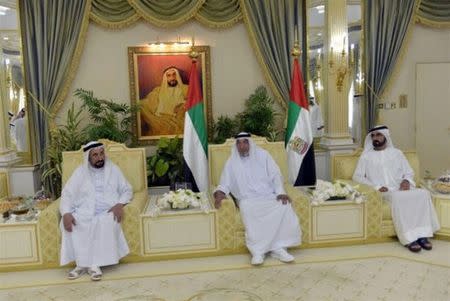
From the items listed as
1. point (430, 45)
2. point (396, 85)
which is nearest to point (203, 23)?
point (396, 85)

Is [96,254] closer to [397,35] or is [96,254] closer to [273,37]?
[273,37]

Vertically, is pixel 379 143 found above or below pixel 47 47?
below

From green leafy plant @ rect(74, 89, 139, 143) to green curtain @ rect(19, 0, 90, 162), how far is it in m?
0.39

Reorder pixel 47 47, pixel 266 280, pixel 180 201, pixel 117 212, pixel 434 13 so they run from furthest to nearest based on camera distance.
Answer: pixel 434 13 → pixel 47 47 → pixel 180 201 → pixel 117 212 → pixel 266 280

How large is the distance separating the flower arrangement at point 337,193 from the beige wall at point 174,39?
2311mm

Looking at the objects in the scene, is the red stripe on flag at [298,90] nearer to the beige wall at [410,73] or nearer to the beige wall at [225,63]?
the beige wall at [225,63]

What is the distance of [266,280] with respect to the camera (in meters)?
3.95

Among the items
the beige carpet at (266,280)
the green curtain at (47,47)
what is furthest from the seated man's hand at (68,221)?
the green curtain at (47,47)

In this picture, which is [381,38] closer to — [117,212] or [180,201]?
[180,201]

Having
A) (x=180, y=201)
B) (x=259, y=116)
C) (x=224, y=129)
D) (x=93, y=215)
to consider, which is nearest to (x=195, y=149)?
(x=224, y=129)

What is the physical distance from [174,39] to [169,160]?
1783 mm

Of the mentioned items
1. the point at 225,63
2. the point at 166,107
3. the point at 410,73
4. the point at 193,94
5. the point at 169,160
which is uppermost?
the point at 225,63

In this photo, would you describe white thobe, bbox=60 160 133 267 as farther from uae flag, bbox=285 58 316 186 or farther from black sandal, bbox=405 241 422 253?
black sandal, bbox=405 241 422 253

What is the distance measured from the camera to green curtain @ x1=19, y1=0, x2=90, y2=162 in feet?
19.9
